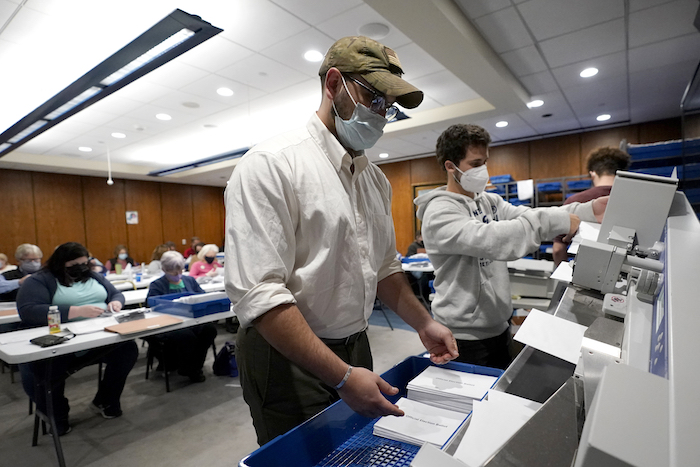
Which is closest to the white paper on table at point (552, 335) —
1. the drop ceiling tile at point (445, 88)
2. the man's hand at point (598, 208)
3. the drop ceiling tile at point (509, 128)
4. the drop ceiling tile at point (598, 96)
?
the man's hand at point (598, 208)

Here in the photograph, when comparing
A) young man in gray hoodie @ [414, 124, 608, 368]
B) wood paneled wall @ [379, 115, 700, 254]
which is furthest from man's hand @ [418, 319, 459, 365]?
wood paneled wall @ [379, 115, 700, 254]

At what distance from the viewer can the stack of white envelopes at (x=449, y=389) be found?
0.87 metres

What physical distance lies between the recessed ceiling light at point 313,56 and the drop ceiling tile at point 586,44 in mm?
2321

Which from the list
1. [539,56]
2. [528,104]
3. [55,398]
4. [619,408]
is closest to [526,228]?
[619,408]

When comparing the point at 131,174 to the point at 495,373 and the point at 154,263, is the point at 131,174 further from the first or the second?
the point at 495,373

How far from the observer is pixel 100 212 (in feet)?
33.4

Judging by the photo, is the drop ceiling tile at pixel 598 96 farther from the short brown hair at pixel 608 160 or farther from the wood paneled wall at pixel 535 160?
the short brown hair at pixel 608 160

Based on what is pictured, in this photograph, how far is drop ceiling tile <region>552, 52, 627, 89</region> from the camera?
4.09 metres

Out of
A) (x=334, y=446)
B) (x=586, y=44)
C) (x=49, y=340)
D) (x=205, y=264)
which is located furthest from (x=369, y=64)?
(x=205, y=264)

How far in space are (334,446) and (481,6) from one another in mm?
3561

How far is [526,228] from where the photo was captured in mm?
1351

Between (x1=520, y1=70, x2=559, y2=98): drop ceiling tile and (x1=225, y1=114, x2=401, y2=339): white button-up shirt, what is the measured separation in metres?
4.53

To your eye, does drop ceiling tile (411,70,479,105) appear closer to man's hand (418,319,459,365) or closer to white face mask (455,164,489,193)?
white face mask (455,164,489,193)

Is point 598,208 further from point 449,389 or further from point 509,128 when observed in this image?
point 509,128
